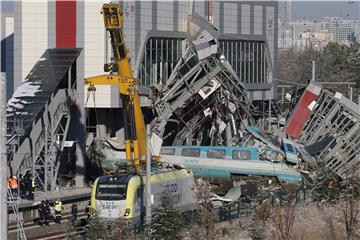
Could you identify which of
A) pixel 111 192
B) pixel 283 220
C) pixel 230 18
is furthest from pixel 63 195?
pixel 230 18

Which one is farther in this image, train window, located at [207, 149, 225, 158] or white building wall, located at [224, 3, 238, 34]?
white building wall, located at [224, 3, 238, 34]

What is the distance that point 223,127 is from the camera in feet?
189

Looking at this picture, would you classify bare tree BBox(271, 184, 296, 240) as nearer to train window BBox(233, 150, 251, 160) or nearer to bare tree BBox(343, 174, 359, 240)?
bare tree BBox(343, 174, 359, 240)

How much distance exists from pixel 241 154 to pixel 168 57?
11.6 metres

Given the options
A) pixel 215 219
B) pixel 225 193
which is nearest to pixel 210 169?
pixel 225 193

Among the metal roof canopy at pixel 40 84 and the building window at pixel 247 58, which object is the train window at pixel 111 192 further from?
the building window at pixel 247 58

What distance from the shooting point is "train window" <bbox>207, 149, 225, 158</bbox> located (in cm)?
5022

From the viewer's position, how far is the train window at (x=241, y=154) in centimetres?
4941

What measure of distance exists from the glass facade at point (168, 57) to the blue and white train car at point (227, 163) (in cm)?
694

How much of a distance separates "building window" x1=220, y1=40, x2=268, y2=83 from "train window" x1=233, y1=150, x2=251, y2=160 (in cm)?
1652

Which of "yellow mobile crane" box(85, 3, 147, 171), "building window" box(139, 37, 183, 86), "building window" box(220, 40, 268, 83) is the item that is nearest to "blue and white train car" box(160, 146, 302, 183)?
"yellow mobile crane" box(85, 3, 147, 171)

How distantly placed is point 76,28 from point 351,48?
2467 inches

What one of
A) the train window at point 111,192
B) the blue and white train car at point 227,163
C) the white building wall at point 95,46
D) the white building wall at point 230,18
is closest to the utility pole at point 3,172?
the train window at point 111,192

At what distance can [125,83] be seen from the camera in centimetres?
4400
